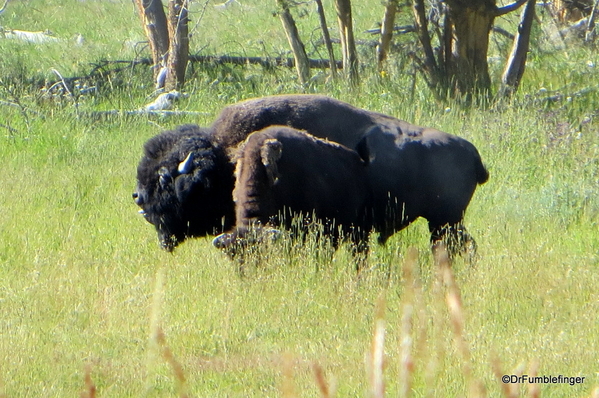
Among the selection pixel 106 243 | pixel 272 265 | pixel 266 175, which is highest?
pixel 266 175

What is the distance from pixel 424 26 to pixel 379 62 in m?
1.21

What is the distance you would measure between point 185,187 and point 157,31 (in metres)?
8.46

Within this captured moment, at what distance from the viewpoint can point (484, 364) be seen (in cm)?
443

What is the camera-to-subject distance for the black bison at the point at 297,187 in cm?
Answer: 551

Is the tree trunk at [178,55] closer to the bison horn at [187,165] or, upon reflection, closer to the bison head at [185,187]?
the bison head at [185,187]

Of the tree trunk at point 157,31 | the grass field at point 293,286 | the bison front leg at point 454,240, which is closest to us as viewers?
the grass field at point 293,286

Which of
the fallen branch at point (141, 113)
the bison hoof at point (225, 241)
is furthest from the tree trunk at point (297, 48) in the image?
the bison hoof at point (225, 241)

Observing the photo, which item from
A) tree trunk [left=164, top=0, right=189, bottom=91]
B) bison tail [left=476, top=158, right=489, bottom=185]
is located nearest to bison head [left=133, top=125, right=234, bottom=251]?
bison tail [left=476, top=158, right=489, bottom=185]

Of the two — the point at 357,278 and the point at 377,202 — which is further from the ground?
the point at 377,202

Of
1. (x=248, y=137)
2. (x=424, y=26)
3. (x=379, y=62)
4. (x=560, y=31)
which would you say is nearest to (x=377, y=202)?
(x=248, y=137)

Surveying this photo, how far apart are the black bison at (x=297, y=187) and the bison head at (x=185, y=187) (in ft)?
0.91

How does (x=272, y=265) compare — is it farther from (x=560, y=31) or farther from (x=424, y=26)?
(x=560, y=31)

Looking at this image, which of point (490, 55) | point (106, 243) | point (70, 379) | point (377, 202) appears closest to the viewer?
point (70, 379)

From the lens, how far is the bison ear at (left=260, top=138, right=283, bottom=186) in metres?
5.43
